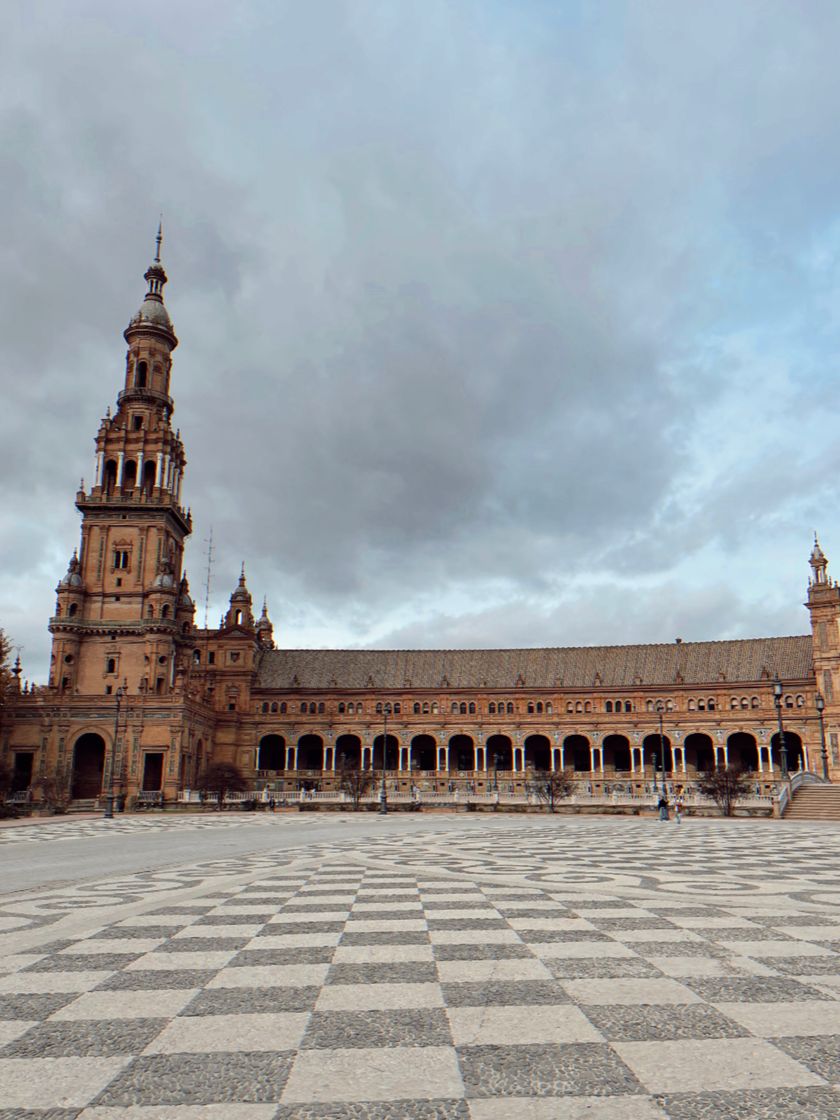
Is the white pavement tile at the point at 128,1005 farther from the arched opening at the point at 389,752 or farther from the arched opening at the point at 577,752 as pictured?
the arched opening at the point at 389,752

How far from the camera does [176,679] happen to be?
81375mm

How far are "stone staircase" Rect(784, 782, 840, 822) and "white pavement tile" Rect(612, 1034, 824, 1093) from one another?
40.9m

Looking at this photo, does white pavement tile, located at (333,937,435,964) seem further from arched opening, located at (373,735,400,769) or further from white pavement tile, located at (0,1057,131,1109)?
arched opening, located at (373,735,400,769)

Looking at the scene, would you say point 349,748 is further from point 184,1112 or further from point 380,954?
point 184,1112

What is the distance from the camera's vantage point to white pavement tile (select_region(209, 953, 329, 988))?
6227 mm

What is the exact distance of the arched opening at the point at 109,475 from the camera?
8331 cm

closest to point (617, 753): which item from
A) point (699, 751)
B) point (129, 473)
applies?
point (699, 751)

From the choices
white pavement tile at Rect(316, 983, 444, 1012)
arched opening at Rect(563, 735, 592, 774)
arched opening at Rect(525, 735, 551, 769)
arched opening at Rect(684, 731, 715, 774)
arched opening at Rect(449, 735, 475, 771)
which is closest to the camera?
white pavement tile at Rect(316, 983, 444, 1012)

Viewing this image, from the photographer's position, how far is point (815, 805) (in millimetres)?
42969

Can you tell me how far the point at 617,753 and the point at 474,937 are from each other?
9131 centimetres

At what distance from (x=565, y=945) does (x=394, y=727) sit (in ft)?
284

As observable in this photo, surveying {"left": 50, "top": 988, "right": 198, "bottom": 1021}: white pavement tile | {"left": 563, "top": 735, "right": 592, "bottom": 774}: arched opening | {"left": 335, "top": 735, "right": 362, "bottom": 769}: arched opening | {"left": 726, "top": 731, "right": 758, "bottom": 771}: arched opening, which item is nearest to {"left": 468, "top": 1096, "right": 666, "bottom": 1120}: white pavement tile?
{"left": 50, "top": 988, "right": 198, "bottom": 1021}: white pavement tile

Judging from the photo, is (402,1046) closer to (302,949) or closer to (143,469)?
(302,949)

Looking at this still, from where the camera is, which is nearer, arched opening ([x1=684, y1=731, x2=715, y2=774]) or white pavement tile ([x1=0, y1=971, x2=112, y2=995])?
white pavement tile ([x1=0, y1=971, x2=112, y2=995])
